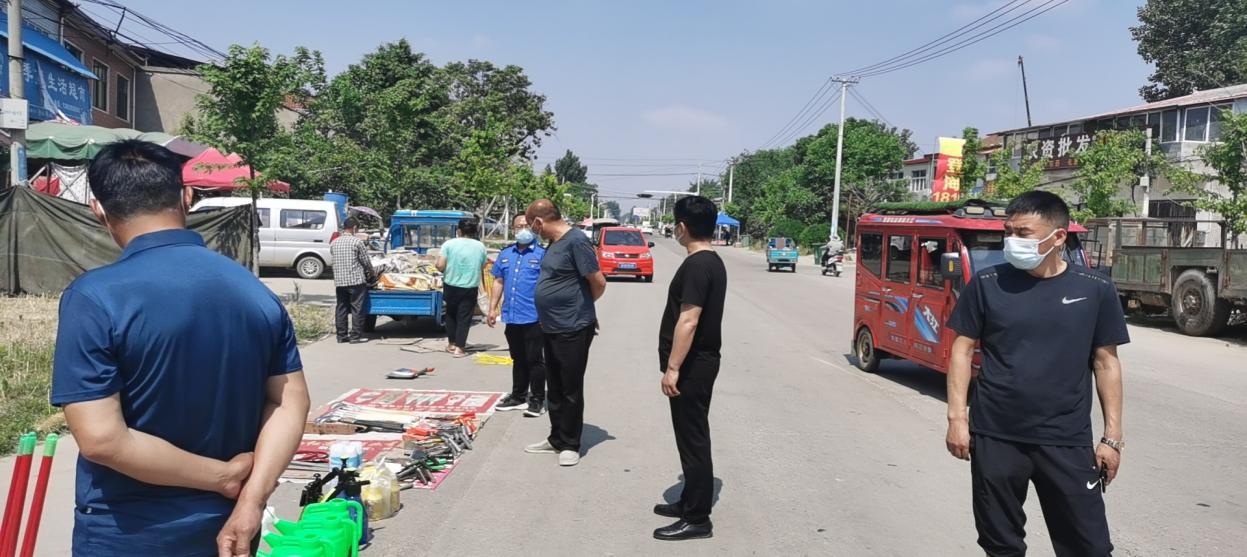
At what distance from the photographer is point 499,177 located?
37594 mm

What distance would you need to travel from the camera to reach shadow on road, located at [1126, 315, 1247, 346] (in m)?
15.8

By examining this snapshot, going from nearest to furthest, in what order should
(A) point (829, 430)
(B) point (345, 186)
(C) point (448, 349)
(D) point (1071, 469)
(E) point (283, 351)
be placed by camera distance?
(E) point (283, 351) → (D) point (1071, 469) → (A) point (829, 430) → (C) point (448, 349) → (B) point (345, 186)

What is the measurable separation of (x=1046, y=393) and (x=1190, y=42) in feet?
195

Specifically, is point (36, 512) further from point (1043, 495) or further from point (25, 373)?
point (25, 373)

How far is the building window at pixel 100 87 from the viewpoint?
94.2 feet

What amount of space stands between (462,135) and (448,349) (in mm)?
33559

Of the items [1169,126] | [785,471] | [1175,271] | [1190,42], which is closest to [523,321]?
[785,471]

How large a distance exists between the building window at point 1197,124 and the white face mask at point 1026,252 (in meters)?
35.7

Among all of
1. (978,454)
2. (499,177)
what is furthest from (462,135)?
(978,454)

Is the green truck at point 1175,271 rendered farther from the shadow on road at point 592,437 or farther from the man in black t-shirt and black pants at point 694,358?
the man in black t-shirt and black pants at point 694,358

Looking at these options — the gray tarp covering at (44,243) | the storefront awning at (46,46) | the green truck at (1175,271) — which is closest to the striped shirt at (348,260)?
the gray tarp covering at (44,243)

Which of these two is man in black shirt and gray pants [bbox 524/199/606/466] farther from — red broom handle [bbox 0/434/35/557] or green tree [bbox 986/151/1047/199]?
green tree [bbox 986/151/1047/199]

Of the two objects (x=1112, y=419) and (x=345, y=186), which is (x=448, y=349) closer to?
(x=1112, y=419)

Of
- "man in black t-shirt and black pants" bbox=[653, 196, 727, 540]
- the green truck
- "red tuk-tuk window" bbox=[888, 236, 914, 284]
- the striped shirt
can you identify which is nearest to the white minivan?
the striped shirt
